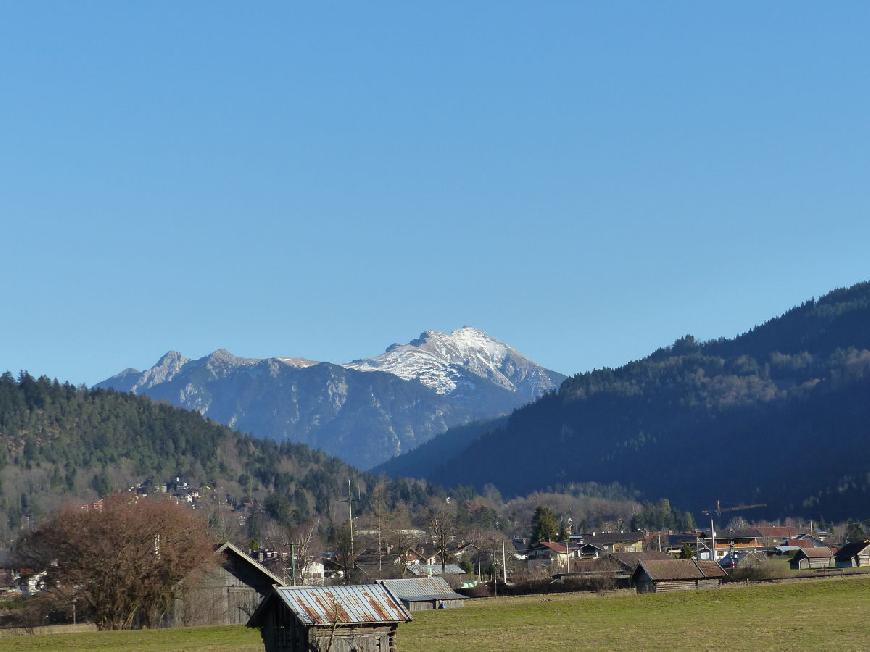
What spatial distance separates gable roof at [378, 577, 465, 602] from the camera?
10188cm

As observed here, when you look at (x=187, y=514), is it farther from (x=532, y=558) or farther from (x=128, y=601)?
(x=532, y=558)

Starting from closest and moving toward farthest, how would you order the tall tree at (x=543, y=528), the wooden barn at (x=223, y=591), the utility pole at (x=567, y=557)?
the wooden barn at (x=223, y=591) < the utility pole at (x=567, y=557) < the tall tree at (x=543, y=528)

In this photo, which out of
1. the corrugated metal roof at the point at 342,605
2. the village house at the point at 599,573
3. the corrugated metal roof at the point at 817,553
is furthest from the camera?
the corrugated metal roof at the point at 817,553

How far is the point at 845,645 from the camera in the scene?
48031 mm

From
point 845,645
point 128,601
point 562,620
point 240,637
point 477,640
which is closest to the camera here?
point 845,645

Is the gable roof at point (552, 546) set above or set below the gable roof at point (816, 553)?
above

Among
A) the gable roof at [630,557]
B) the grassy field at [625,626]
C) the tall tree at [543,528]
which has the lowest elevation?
the grassy field at [625,626]

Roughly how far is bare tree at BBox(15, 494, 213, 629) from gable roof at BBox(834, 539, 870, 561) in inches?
3578

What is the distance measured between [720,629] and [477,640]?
9.81 metres

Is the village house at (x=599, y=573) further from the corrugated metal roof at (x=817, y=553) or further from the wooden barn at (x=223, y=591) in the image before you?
the wooden barn at (x=223, y=591)

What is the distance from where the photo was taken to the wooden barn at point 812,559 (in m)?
155

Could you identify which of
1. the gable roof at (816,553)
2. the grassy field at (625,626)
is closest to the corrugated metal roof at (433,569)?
the gable roof at (816,553)

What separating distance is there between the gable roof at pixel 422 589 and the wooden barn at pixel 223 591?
1810 centimetres

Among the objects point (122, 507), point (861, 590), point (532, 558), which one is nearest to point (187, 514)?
point (122, 507)
